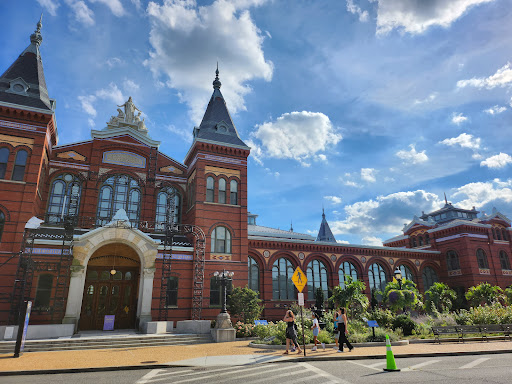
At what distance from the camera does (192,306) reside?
917 inches

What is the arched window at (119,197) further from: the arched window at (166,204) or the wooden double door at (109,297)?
the wooden double door at (109,297)

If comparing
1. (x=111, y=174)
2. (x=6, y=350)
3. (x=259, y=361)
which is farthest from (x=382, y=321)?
(x=111, y=174)

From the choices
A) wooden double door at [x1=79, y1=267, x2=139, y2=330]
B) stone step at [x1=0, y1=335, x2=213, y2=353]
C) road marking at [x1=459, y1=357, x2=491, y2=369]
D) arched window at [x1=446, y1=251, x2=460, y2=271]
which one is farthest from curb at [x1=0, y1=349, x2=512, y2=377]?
arched window at [x1=446, y1=251, x2=460, y2=271]

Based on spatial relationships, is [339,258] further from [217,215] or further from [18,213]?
[18,213]

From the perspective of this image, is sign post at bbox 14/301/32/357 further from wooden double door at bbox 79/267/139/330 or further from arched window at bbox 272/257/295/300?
arched window at bbox 272/257/295/300

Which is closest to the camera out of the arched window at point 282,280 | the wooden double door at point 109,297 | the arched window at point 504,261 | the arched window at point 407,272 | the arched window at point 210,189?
the wooden double door at point 109,297

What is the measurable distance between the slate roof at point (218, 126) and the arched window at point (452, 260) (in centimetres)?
2777

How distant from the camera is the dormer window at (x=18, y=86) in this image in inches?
909

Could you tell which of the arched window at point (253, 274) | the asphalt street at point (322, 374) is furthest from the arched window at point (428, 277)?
the asphalt street at point (322, 374)

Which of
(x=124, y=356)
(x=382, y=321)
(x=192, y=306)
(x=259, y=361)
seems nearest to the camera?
(x=259, y=361)

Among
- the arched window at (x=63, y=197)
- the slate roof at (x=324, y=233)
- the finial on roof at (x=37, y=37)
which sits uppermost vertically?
the finial on roof at (x=37, y=37)

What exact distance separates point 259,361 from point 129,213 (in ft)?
57.4

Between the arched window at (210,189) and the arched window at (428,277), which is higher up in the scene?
the arched window at (210,189)

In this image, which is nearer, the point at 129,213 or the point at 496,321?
the point at 496,321
